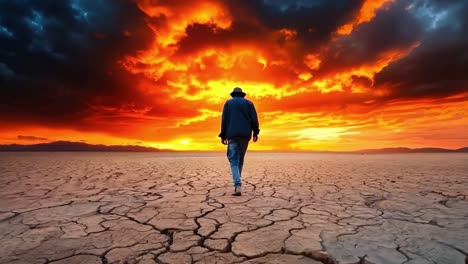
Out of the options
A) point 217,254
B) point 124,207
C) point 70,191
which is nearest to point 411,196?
point 217,254

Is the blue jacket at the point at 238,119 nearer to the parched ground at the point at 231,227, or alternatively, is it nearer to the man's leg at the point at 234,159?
the man's leg at the point at 234,159

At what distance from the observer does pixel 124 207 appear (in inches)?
105

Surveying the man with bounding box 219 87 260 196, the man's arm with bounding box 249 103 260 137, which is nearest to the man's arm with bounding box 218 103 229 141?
the man with bounding box 219 87 260 196

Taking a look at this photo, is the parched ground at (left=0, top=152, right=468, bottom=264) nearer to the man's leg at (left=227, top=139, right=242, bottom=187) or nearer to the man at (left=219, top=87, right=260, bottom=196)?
the man's leg at (left=227, top=139, right=242, bottom=187)

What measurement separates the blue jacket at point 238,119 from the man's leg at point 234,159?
0.11 meters

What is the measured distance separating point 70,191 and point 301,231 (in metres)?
3.07

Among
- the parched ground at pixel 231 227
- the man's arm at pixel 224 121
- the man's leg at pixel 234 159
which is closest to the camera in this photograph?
the parched ground at pixel 231 227

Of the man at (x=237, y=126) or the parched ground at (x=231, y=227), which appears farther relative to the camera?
the man at (x=237, y=126)

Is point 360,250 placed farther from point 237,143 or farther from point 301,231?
point 237,143

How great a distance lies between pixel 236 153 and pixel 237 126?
34 cm

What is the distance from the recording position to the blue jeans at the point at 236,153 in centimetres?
334

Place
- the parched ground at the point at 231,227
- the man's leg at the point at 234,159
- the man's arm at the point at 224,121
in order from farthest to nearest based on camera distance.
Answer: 1. the man's arm at the point at 224,121
2. the man's leg at the point at 234,159
3. the parched ground at the point at 231,227

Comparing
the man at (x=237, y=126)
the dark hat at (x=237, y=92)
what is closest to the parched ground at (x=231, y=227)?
the man at (x=237, y=126)

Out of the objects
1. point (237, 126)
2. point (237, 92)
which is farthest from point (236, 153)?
point (237, 92)
